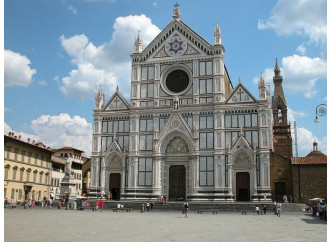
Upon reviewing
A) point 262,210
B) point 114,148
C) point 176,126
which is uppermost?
point 176,126

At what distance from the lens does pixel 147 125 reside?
48.1m

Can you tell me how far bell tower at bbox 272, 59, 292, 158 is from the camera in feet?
228

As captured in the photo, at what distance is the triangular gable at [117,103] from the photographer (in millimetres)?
49719

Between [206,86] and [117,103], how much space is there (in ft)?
38.8

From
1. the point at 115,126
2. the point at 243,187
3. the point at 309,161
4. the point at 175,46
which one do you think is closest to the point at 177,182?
the point at 243,187

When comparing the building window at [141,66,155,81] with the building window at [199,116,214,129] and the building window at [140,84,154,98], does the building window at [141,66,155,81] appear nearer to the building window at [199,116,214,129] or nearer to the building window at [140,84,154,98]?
the building window at [140,84,154,98]

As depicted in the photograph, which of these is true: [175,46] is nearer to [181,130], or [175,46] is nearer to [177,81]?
[177,81]

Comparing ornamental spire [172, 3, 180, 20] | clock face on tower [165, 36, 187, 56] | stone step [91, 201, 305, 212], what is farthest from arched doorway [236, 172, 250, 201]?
ornamental spire [172, 3, 180, 20]

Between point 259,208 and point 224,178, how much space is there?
702 cm

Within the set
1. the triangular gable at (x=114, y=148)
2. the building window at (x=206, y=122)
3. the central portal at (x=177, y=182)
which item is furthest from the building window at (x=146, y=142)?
the building window at (x=206, y=122)

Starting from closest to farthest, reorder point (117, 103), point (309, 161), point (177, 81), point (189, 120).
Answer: point (309, 161), point (189, 120), point (177, 81), point (117, 103)

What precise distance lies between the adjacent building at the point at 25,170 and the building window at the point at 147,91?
16.5 m

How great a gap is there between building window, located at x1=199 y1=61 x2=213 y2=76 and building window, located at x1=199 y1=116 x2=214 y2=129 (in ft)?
18.0
